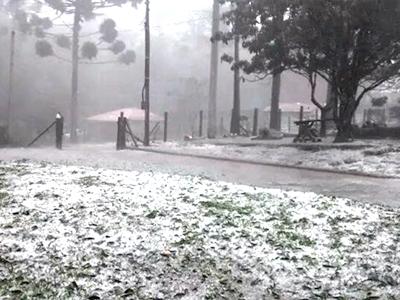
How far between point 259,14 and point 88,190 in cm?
1565

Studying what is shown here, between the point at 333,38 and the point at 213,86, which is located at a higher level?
the point at 333,38

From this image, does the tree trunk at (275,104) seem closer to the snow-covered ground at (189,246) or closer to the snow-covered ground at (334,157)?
the snow-covered ground at (334,157)

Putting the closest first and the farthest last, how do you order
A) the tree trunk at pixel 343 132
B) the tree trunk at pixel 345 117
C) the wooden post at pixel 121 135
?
the tree trunk at pixel 345 117 → the tree trunk at pixel 343 132 → the wooden post at pixel 121 135

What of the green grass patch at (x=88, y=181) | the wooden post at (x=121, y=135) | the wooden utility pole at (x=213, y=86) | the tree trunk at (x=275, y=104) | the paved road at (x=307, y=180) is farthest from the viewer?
the wooden utility pole at (x=213, y=86)

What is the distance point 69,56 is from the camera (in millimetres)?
60781

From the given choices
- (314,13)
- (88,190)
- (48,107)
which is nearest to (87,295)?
(88,190)

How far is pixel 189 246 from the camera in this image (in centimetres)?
561

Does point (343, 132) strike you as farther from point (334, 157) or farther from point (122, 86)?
point (122, 86)

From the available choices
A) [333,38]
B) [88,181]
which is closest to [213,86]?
[333,38]

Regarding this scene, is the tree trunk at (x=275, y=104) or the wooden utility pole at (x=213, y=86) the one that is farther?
the wooden utility pole at (x=213, y=86)

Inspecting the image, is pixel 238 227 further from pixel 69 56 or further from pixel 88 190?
pixel 69 56

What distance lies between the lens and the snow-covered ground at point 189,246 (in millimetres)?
4926

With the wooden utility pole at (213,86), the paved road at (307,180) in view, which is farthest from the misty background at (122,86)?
the paved road at (307,180)

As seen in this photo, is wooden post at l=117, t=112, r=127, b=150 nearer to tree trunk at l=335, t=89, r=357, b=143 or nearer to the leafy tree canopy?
the leafy tree canopy
